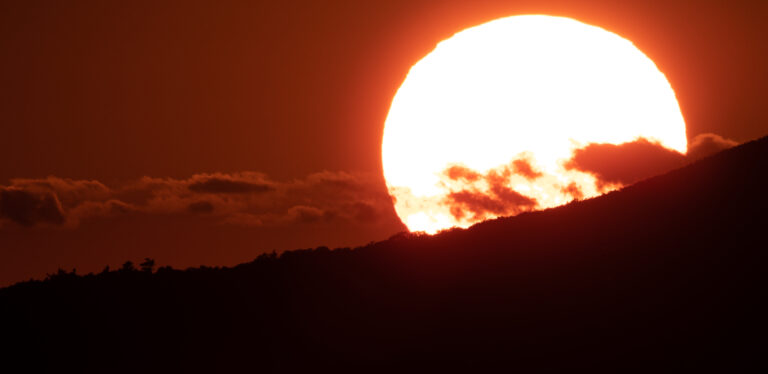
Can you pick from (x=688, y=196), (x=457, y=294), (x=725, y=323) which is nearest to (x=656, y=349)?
(x=725, y=323)

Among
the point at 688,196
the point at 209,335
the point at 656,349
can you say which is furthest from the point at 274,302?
the point at 688,196

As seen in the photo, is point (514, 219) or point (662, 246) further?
point (514, 219)

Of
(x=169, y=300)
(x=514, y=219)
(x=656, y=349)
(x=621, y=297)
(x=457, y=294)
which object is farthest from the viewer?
(x=514, y=219)

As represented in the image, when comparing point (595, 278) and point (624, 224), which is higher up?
point (624, 224)

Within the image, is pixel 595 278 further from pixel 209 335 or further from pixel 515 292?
pixel 209 335

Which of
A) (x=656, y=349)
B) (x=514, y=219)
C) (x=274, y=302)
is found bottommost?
(x=656, y=349)

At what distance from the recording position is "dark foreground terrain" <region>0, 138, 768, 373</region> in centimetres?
3722

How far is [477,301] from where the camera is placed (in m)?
42.5

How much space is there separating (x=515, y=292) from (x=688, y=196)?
12.7m

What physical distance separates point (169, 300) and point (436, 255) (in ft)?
46.3

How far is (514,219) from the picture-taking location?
5209 cm

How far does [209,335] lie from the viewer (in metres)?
42.6

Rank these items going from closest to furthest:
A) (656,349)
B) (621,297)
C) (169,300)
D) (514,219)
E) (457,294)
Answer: (656,349), (621,297), (457,294), (169,300), (514,219)

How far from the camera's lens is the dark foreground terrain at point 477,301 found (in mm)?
37219
